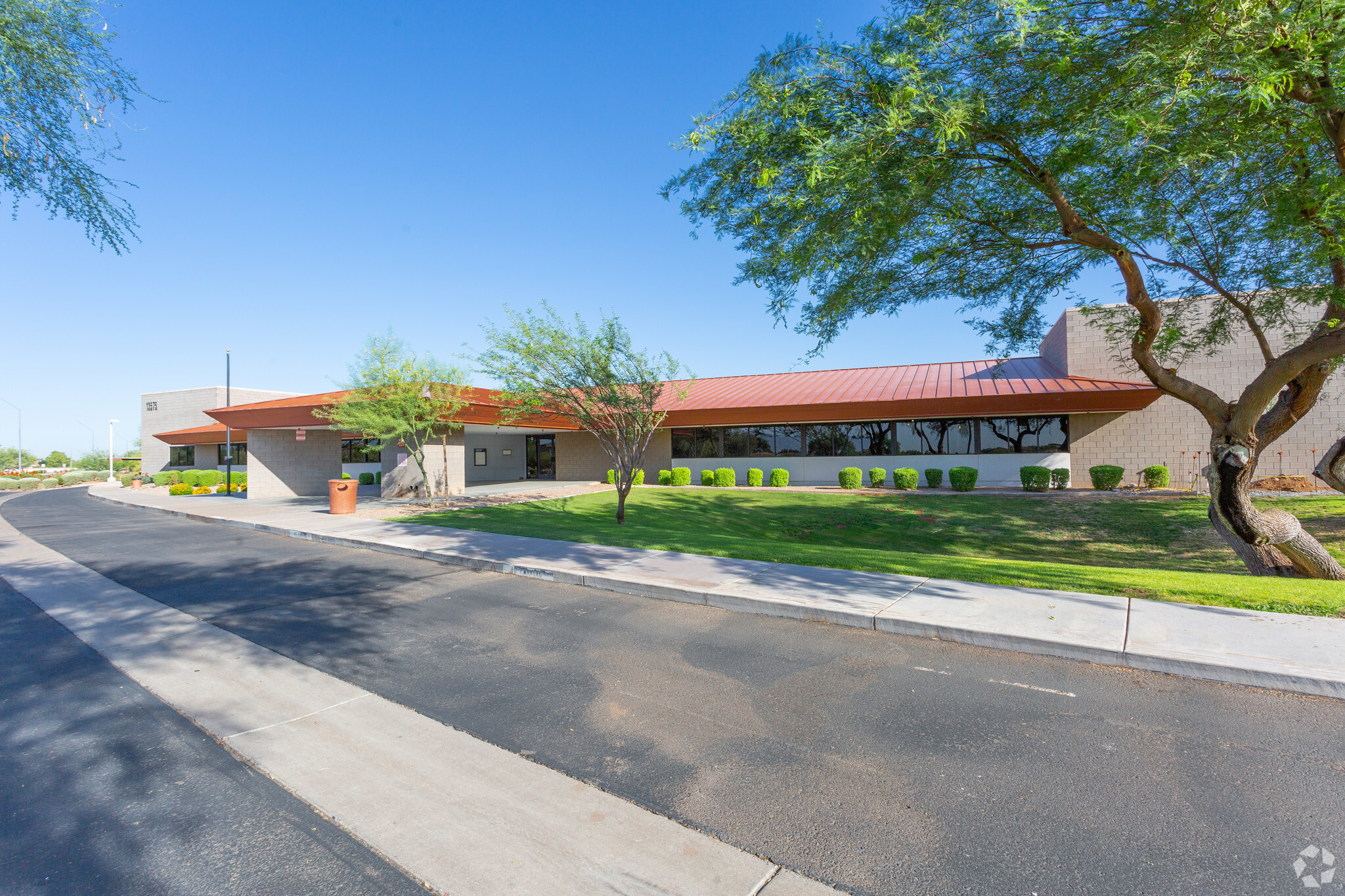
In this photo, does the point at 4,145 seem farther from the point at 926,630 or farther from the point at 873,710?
the point at 926,630

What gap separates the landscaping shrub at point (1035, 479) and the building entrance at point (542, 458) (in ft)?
69.2

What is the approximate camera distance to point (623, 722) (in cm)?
427

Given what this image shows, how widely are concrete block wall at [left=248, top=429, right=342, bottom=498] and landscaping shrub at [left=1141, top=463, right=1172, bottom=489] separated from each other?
29.8 meters

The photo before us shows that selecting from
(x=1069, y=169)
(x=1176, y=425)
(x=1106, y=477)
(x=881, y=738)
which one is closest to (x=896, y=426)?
(x=1106, y=477)

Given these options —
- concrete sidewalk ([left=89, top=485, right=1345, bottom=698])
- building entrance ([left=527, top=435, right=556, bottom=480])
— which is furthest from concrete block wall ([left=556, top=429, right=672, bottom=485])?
concrete sidewalk ([left=89, top=485, right=1345, bottom=698])

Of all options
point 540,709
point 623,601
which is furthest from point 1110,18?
point 540,709

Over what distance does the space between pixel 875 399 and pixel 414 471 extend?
16592 mm

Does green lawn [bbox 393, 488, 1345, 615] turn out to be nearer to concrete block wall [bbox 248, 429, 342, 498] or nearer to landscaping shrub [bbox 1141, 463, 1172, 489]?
landscaping shrub [bbox 1141, 463, 1172, 489]

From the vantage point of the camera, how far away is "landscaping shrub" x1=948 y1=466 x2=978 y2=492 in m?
21.5

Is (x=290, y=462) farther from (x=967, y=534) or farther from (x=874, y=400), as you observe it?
(x=967, y=534)

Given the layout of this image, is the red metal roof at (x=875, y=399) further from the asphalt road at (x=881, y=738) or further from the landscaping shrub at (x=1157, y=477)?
the asphalt road at (x=881, y=738)

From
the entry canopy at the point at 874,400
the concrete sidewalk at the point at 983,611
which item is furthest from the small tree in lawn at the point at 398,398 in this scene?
the concrete sidewalk at the point at 983,611

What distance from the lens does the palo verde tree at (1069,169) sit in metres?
6.27

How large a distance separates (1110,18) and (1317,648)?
641cm
